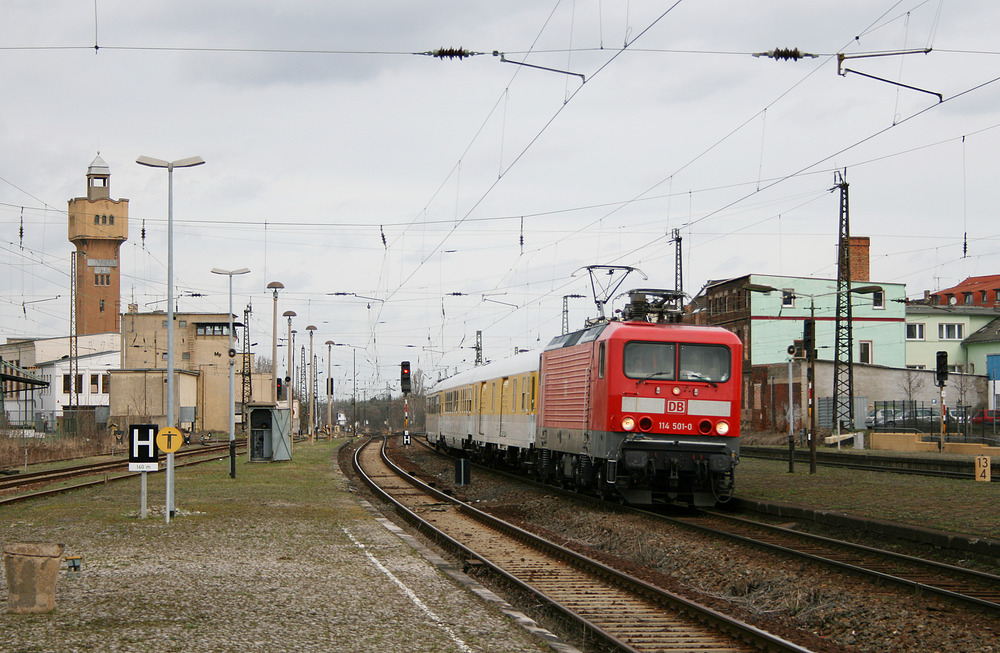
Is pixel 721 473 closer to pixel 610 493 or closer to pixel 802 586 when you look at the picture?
pixel 610 493

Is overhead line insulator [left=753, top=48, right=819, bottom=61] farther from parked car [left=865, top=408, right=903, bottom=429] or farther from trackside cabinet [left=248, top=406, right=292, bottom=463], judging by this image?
parked car [left=865, top=408, right=903, bottom=429]

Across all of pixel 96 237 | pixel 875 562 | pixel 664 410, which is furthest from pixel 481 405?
pixel 96 237

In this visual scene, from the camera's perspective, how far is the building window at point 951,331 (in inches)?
2940

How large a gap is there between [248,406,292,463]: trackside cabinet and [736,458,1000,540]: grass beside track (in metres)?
16.9

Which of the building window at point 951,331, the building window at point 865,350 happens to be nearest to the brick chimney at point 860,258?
the building window at point 865,350

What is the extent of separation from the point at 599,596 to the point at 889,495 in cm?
1080

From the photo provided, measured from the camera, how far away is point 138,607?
31.8ft

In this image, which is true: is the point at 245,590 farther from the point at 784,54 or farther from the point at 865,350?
the point at 865,350

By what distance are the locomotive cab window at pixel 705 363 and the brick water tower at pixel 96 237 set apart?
84.3 meters

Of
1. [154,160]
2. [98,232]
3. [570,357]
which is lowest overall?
[570,357]

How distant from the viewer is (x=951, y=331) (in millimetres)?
75188

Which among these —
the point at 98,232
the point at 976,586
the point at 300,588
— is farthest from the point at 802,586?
the point at 98,232

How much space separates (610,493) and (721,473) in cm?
310

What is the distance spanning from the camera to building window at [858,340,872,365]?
221ft
